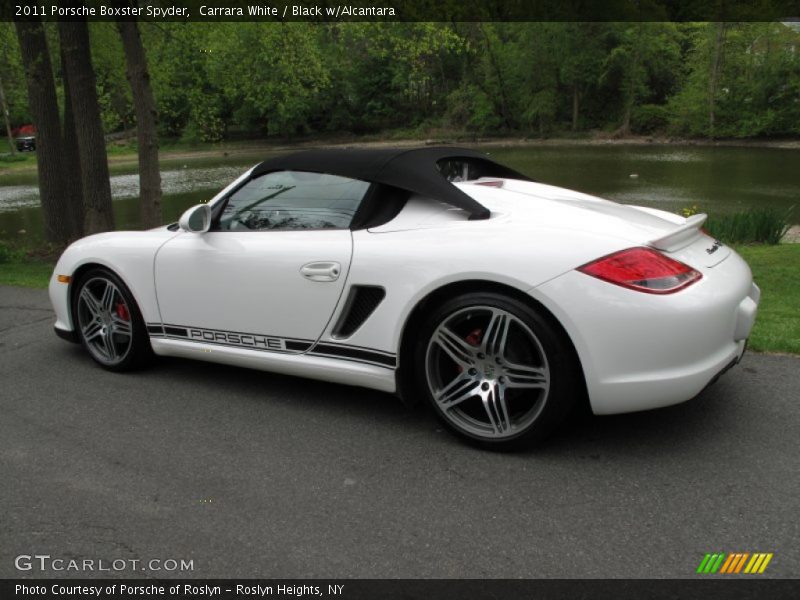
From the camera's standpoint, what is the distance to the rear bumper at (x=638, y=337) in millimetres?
2951

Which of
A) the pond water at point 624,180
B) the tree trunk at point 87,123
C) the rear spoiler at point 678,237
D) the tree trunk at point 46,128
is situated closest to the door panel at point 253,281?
the rear spoiler at point 678,237

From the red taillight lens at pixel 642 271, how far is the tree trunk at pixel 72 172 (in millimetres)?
13733

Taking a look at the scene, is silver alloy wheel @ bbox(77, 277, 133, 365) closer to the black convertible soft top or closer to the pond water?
the black convertible soft top

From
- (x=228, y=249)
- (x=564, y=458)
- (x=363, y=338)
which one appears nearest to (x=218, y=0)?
(x=228, y=249)

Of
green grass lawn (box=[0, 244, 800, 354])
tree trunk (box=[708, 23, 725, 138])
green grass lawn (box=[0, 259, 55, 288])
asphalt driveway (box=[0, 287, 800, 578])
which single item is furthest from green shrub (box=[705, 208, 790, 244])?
tree trunk (box=[708, 23, 725, 138])

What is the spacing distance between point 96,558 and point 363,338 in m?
1.51

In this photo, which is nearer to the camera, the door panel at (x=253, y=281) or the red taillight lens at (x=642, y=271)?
the red taillight lens at (x=642, y=271)

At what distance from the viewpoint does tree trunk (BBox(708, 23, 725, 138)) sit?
181 feet

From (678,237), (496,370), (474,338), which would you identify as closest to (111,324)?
(474,338)

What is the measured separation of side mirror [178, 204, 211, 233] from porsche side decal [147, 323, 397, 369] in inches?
22.6

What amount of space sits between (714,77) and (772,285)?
5611 cm

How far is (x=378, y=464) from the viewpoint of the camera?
3.30 metres

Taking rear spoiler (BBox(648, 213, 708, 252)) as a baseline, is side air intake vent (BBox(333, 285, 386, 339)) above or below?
below
